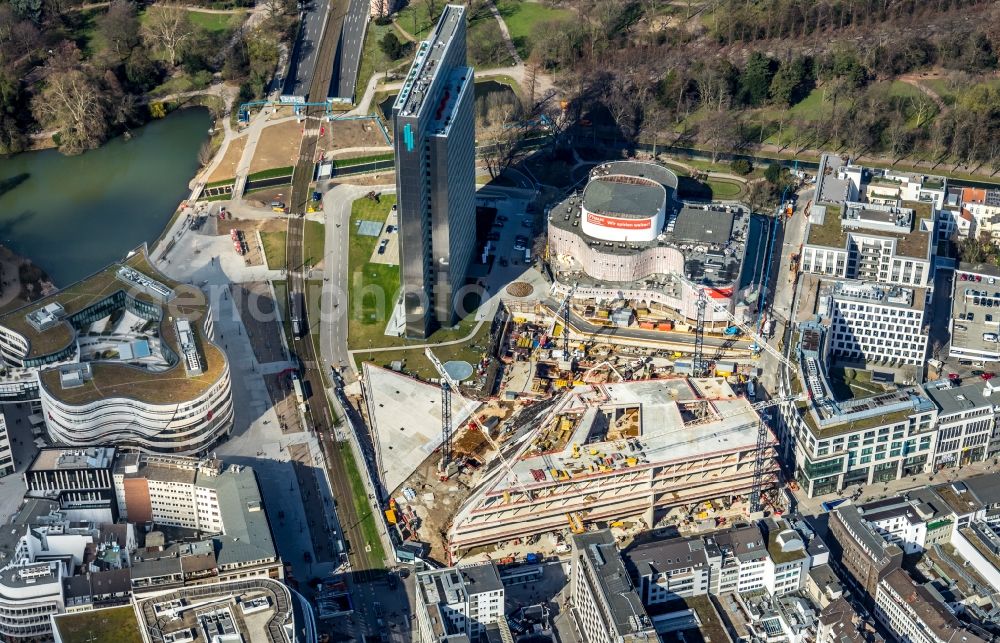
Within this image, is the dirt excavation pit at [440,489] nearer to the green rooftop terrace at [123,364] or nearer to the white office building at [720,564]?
the white office building at [720,564]

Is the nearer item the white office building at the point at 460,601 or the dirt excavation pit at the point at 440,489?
the white office building at the point at 460,601

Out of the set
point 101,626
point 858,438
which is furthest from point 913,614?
point 101,626

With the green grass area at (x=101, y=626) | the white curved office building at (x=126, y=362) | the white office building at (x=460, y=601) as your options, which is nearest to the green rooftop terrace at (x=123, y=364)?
the white curved office building at (x=126, y=362)

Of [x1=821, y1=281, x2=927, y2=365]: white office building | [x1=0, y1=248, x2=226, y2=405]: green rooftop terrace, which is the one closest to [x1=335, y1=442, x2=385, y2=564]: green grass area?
[x1=0, y1=248, x2=226, y2=405]: green rooftop terrace

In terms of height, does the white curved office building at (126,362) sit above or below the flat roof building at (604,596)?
above

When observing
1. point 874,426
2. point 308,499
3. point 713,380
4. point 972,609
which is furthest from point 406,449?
point 972,609

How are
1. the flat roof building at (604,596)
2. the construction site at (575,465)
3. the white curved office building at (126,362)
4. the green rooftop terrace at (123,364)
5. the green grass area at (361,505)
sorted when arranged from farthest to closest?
the green rooftop terrace at (123,364)
the white curved office building at (126,362)
the green grass area at (361,505)
the construction site at (575,465)
the flat roof building at (604,596)

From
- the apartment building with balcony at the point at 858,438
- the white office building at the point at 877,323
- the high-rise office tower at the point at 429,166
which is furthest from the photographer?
the white office building at the point at 877,323
